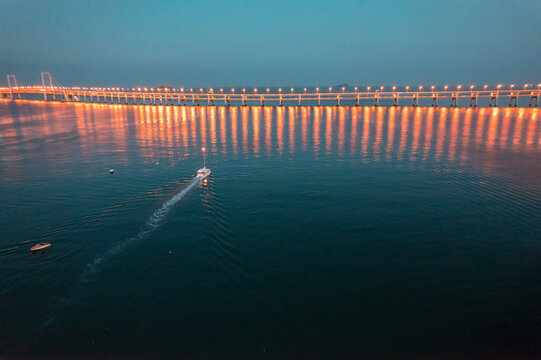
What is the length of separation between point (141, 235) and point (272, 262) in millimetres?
6947

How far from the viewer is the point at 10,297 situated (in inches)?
413

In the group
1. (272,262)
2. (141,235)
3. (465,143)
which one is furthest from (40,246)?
(465,143)

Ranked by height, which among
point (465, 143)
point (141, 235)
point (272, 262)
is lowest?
point (272, 262)

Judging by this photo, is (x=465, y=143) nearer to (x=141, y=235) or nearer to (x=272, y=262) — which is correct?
(x=272, y=262)

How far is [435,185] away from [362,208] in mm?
7838

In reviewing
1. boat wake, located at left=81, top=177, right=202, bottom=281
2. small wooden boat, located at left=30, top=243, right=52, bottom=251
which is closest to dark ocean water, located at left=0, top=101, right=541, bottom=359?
boat wake, located at left=81, top=177, right=202, bottom=281

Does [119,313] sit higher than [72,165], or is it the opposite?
[72,165]

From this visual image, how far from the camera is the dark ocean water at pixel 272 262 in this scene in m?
8.99

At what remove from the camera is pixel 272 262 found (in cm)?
1284

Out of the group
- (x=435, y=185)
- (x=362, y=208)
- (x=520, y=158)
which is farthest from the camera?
(x=520, y=158)

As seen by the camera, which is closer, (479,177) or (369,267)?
(369,267)

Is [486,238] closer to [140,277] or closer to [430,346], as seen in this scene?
[430,346]


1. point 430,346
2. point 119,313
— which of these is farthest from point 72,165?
point 430,346

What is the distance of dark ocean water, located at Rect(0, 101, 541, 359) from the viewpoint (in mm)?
8992
